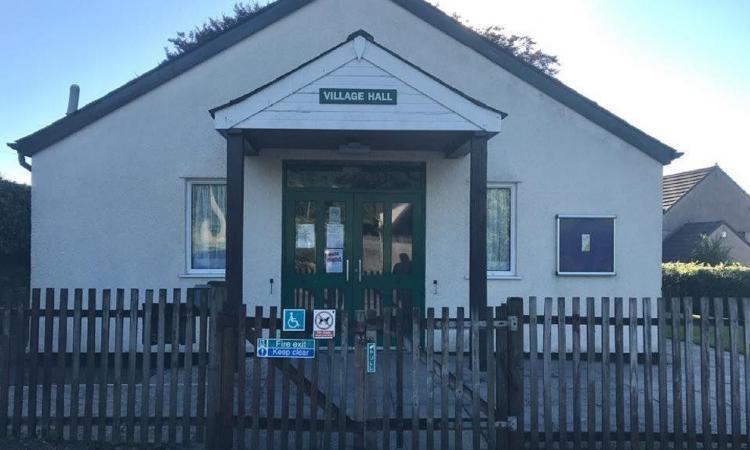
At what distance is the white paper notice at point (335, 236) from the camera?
9.38m

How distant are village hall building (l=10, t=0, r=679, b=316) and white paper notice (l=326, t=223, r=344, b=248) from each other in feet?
0.07

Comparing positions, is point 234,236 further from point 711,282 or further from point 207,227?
point 711,282

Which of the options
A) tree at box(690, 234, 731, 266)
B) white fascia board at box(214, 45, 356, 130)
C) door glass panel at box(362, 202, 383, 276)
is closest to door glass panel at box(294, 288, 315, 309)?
door glass panel at box(362, 202, 383, 276)

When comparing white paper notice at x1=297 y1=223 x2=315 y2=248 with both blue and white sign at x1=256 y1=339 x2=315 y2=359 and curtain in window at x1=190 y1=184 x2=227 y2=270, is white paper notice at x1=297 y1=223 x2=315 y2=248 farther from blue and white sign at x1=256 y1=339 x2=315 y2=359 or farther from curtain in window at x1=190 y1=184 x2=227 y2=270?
blue and white sign at x1=256 y1=339 x2=315 y2=359

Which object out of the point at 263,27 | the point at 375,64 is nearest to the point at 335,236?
the point at 375,64

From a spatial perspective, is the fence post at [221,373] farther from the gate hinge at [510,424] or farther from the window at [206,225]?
the window at [206,225]

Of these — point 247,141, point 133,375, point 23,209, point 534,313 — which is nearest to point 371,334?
point 534,313

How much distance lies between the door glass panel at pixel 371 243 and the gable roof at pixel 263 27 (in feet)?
9.69

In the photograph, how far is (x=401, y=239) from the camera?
373 inches

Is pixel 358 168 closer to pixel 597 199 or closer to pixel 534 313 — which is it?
pixel 597 199

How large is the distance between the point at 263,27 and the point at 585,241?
5979 mm

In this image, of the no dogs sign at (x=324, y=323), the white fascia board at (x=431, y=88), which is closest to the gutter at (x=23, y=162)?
the white fascia board at (x=431, y=88)

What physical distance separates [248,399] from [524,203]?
514 centimetres

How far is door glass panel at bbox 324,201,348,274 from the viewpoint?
9359mm
